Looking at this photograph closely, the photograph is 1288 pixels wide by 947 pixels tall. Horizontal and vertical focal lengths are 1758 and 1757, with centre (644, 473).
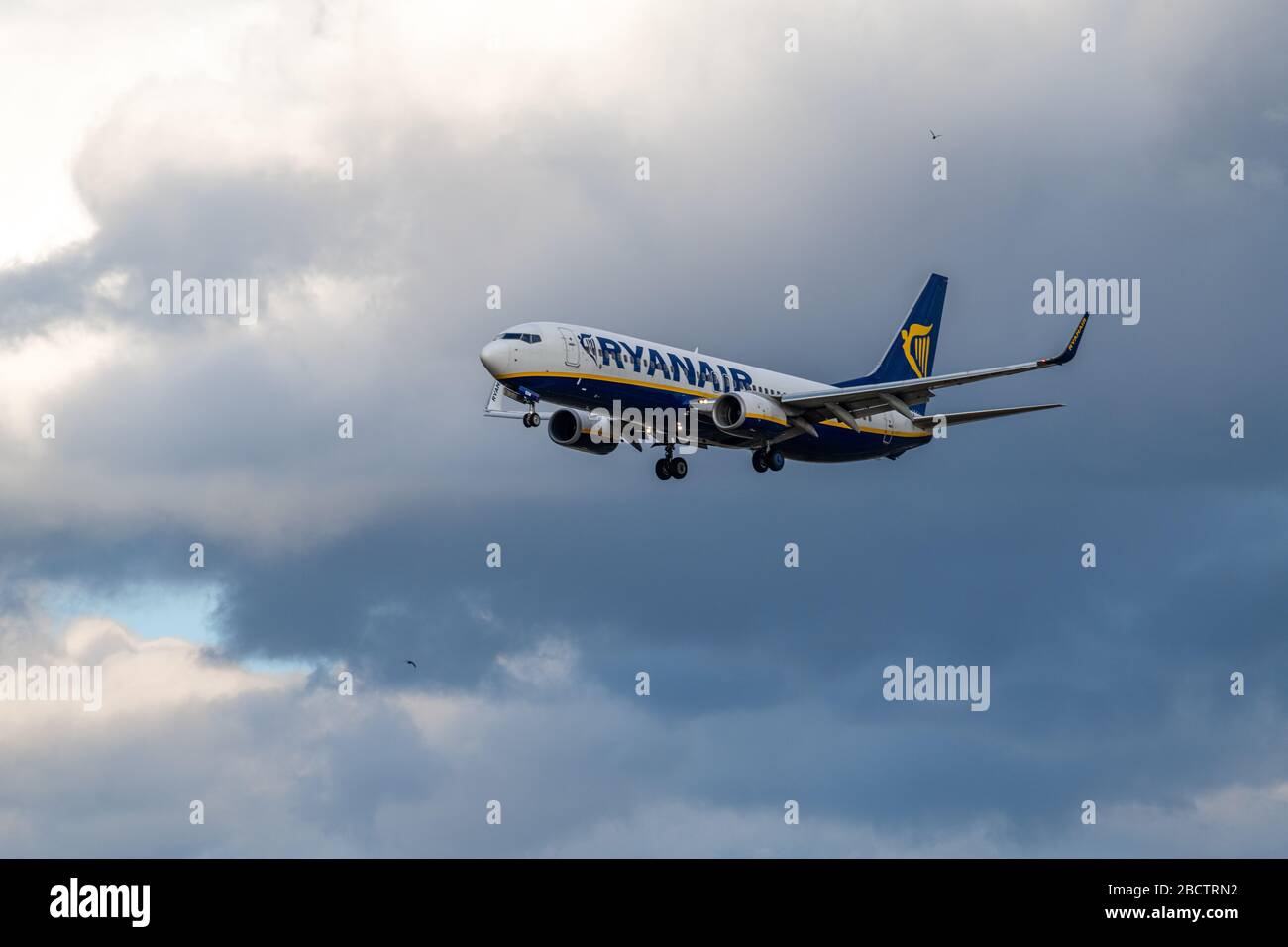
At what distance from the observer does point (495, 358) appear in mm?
81688

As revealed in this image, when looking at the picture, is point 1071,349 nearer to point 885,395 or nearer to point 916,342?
point 885,395

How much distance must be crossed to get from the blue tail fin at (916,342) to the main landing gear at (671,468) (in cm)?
2367

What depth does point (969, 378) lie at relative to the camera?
88.9m

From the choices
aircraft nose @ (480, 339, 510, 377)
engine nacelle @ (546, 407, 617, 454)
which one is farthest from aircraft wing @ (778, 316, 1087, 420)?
aircraft nose @ (480, 339, 510, 377)

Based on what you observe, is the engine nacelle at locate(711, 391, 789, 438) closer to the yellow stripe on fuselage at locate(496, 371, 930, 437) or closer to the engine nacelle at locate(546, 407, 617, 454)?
the yellow stripe on fuselage at locate(496, 371, 930, 437)

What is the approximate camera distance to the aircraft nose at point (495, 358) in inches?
3216

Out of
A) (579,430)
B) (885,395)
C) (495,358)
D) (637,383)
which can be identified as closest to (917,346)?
(885,395)

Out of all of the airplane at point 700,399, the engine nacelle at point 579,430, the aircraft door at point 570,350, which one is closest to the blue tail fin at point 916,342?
the airplane at point 700,399

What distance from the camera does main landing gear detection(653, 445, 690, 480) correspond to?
91562mm

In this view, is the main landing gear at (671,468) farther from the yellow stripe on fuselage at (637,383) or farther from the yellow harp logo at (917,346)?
the yellow harp logo at (917,346)

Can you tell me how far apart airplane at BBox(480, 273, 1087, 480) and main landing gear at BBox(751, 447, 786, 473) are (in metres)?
0.05

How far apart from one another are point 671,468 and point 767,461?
6140 mm
